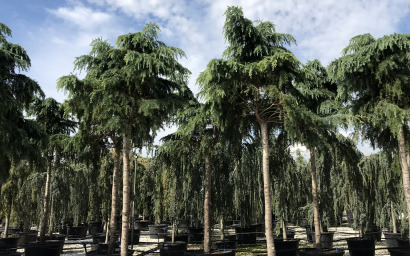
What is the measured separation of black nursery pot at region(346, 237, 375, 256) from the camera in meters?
10.6

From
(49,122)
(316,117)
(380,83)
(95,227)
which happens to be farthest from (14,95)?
(95,227)

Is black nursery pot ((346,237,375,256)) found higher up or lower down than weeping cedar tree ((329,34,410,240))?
lower down

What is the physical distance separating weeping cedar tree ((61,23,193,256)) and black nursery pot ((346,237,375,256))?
7.40m

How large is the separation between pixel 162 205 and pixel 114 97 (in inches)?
414

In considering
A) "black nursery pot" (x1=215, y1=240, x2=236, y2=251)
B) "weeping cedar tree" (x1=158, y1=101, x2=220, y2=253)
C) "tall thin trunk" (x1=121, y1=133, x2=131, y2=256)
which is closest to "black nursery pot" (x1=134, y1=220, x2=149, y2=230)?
"black nursery pot" (x1=215, y1=240, x2=236, y2=251)

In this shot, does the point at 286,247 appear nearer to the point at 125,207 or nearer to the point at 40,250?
the point at 125,207

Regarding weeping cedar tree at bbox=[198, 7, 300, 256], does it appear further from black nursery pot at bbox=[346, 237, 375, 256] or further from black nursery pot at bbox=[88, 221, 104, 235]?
black nursery pot at bbox=[88, 221, 104, 235]

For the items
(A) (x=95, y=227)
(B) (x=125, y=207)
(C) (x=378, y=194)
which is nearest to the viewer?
(B) (x=125, y=207)

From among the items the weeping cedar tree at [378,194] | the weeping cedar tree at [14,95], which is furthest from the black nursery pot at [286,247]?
the weeping cedar tree at [14,95]

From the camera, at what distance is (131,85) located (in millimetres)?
8812

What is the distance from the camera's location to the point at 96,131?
10.3 metres

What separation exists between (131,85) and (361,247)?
906 centimetres

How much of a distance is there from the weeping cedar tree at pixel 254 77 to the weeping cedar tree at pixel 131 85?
1328 mm

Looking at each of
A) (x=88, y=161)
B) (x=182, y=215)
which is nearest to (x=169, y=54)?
(x=88, y=161)
